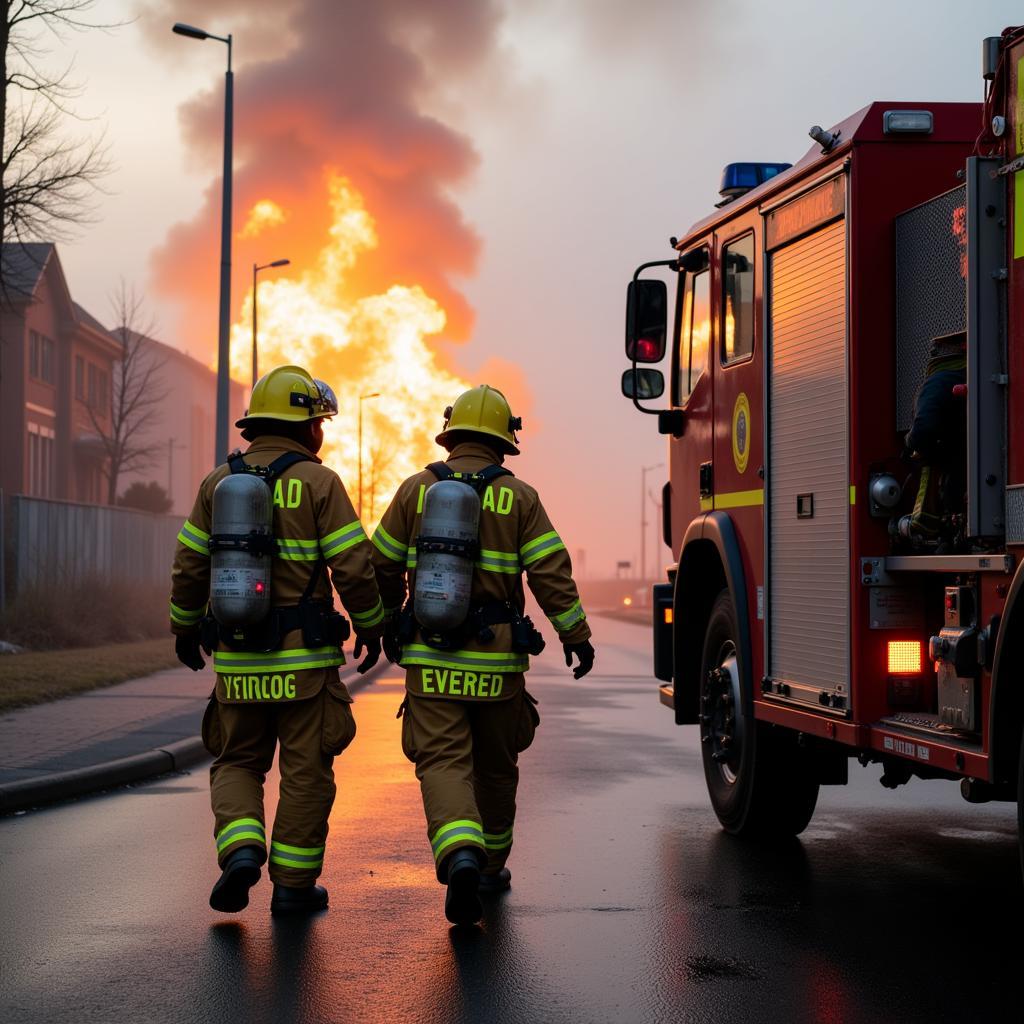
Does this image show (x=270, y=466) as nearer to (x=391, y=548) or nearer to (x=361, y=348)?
(x=391, y=548)

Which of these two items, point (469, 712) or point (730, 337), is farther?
point (730, 337)

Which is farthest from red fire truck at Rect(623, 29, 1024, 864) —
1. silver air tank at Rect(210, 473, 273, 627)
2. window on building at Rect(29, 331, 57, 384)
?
window on building at Rect(29, 331, 57, 384)

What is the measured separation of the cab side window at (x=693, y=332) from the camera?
344 inches

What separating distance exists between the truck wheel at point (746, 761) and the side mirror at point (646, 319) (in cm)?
160

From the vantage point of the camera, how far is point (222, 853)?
5977 mm

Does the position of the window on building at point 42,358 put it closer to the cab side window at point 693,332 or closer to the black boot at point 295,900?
the cab side window at point 693,332

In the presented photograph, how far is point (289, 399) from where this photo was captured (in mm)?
6438

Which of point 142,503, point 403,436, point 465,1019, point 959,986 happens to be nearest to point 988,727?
point 959,986

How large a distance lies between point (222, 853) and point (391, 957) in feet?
2.82

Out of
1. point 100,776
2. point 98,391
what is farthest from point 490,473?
point 98,391

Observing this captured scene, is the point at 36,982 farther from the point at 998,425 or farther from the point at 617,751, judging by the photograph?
the point at 617,751

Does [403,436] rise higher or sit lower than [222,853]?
higher

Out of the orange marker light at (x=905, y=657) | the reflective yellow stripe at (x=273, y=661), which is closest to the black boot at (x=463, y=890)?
the reflective yellow stripe at (x=273, y=661)

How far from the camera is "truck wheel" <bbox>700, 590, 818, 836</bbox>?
25.4 feet
